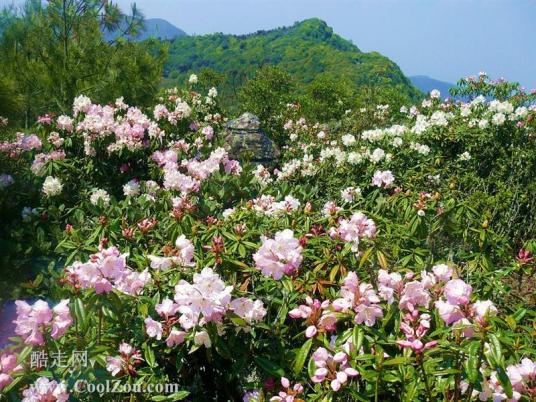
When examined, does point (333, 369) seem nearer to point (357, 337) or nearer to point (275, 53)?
point (357, 337)

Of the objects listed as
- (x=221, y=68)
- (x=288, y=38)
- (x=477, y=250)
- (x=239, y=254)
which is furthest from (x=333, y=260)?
(x=288, y=38)

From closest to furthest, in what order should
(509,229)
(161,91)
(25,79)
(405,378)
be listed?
(405,378) < (509,229) < (25,79) < (161,91)

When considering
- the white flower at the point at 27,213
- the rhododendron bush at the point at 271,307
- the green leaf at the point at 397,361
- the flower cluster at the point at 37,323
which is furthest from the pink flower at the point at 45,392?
the white flower at the point at 27,213

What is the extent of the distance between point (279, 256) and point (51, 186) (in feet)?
9.17

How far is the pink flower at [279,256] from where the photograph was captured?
1909 mm

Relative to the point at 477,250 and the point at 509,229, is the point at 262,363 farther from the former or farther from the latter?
the point at 509,229

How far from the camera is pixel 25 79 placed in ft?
27.1

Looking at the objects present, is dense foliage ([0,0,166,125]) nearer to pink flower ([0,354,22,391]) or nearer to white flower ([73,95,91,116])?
white flower ([73,95,91,116])

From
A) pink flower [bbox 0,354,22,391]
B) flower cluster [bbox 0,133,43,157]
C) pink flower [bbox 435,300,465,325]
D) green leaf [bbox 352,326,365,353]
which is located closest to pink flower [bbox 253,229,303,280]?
green leaf [bbox 352,326,365,353]

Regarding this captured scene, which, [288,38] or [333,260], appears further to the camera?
[288,38]

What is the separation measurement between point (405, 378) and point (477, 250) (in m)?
1.51

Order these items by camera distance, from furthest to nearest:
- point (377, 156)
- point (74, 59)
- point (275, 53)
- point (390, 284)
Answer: point (275, 53) < point (74, 59) < point (377, 156) < point (390, 284)

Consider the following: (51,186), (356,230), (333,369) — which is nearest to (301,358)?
(333,369)

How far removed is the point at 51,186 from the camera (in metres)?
3.96
